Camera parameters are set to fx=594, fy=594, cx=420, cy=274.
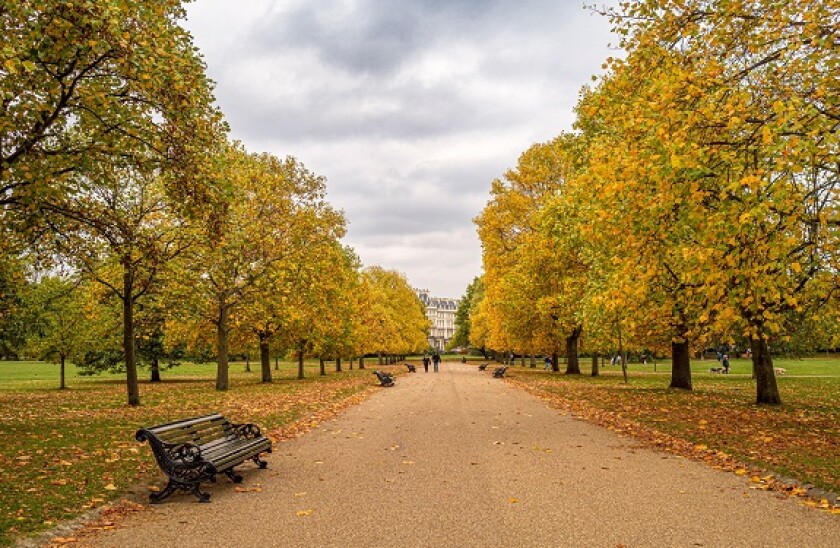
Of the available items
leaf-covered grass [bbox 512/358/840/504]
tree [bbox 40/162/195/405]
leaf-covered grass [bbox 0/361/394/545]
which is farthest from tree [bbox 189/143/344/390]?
leaf-covered grass [bbox 512/358/840/504]

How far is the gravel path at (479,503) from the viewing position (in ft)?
18.5

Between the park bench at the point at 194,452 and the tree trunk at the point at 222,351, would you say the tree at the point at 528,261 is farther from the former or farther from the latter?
the park bench at the point at 194,452

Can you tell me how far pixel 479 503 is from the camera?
6832 millimetres

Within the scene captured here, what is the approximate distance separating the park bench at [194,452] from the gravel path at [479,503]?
0.74 ft

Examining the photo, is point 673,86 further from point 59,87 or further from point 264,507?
point 59,87

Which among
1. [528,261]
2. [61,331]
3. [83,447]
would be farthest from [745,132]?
[61,331]

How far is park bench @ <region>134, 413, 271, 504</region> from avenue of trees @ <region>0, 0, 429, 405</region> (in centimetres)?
477

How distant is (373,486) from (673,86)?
A: 7271 millimetres

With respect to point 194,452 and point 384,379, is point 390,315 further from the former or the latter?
point 194,452

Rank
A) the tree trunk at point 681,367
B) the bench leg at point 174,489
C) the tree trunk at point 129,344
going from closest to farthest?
the bench leg at point 174,489 → the tree trunk at point 129,344 → the tree trunk at point 681,367

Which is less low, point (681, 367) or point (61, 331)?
point (61, 331)

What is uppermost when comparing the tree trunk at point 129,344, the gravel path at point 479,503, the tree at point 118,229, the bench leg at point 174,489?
the tree at point 118,229

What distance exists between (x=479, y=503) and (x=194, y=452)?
3.67m

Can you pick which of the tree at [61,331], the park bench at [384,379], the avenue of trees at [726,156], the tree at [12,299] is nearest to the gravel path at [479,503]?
the avenue of trees at [726,156]
